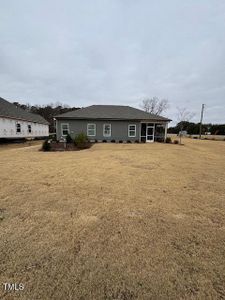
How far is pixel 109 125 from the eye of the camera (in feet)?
67.8

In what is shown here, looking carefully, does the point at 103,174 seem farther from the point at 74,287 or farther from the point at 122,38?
the point at 122,38

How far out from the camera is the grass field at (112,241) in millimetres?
1790

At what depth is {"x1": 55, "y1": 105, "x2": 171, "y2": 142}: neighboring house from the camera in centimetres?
1992

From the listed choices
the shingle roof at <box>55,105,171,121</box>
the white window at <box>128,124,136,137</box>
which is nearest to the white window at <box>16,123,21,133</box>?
the shingle roof at <box>55,105,171,121</box>

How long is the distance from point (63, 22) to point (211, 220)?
50.9 ft

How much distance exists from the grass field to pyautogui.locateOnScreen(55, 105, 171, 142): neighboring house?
15424 millimetres

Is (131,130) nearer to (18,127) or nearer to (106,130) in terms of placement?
(106,130)

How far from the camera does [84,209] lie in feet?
11.8

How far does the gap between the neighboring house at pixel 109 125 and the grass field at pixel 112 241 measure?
1542 centimetres

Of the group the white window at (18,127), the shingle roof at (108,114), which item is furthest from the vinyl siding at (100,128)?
the white window at (18,127)

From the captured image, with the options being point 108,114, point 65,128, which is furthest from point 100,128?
point 65,128

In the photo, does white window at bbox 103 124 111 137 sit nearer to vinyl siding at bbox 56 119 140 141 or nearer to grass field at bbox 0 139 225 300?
vinyl siding at bbox 56 119 140 141

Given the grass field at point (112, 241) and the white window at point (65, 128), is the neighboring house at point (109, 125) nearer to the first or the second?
the white window at point (65, 128)

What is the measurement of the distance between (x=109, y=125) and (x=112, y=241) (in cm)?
1863
